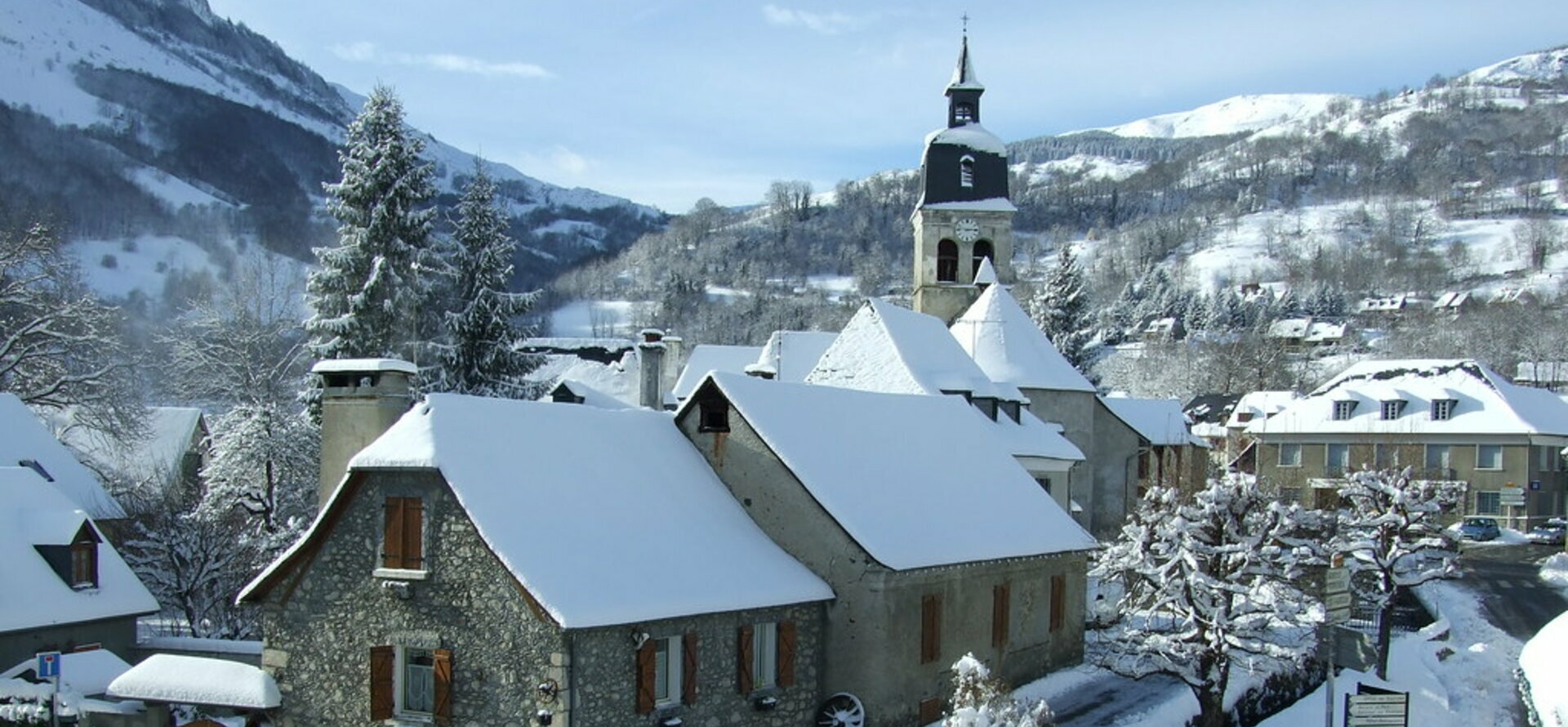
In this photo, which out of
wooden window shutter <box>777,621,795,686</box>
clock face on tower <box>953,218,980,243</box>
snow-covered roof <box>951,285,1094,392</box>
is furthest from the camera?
clock face on tower <box>953,218,980,243</box>

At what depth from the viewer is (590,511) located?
69.2 ft

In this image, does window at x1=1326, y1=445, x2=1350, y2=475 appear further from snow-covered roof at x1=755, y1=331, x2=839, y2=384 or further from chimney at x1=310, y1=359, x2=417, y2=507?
chimney at x1=310, y1=359, x2=417, y2=507

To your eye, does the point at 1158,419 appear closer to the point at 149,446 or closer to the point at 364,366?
the point at 364,366

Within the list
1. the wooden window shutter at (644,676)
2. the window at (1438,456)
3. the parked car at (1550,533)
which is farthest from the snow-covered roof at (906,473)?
the window at (1438,456)

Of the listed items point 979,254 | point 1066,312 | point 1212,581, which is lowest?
point 1212,581

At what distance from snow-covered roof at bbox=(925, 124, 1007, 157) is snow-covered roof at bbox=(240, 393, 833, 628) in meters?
37.1

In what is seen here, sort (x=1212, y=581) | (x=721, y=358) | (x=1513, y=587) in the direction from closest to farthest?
(x=1212, y=581) < (x=1513, y=587) < (x=721, y=358)

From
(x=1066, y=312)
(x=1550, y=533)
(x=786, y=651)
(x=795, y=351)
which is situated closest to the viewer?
(x=786, y=651)

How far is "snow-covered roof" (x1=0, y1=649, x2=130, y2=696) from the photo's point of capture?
23.6 m

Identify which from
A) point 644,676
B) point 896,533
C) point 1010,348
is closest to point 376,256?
point 1010,348

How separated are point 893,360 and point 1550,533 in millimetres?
34977

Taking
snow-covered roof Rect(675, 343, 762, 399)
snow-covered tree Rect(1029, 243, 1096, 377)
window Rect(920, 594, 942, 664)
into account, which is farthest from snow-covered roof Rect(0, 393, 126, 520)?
snow-covered tree Rect(1029, 243, 1096, 377)

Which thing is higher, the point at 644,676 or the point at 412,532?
the point at 412,532

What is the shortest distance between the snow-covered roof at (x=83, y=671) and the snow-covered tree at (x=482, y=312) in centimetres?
1654
